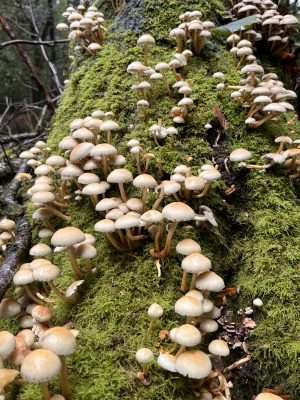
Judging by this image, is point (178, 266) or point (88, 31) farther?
point (88, 31)

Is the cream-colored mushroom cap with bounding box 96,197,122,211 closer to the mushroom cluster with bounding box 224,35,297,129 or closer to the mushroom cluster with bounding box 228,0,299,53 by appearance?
the mushroom cluster with bounding box 224,35,297,129

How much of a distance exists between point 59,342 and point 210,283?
940 mm

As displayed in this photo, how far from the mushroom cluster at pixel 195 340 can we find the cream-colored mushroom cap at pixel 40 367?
1.81ft

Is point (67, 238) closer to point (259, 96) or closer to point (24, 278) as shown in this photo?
point (24, 278)

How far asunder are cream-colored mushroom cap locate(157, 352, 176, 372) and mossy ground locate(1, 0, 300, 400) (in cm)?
13

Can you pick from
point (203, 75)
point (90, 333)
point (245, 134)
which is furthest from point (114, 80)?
point (90, 333)

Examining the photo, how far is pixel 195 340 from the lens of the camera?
6.82 feet

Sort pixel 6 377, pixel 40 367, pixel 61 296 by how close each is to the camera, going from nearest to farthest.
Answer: pixel 40 367 < pixel 6 377 < pixel 61 296

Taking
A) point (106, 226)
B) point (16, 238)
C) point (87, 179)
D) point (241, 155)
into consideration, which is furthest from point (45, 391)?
point (241, 155)

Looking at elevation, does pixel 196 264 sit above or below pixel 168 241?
above

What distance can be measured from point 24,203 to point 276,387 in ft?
9.31

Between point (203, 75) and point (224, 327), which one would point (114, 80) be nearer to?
point (203, 75)

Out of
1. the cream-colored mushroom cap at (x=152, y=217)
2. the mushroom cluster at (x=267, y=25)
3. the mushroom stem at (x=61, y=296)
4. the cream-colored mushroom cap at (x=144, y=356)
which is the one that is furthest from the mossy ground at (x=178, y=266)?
the mushroom cluster at (x=267, y=25)

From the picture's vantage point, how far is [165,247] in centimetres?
275
